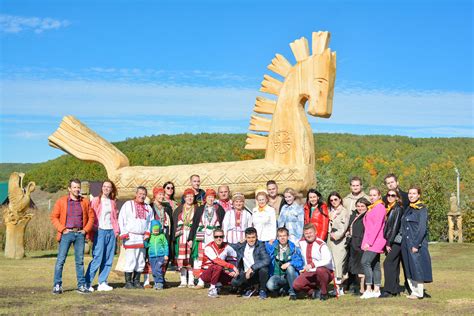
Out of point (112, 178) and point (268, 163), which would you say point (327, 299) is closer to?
point (268, 163)

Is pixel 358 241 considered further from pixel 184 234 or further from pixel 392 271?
pixel 184 234

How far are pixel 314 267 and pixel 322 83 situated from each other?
103 inches

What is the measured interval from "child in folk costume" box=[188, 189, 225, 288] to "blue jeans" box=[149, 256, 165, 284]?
40cm

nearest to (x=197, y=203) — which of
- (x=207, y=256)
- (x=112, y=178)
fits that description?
(x=207, y=256)

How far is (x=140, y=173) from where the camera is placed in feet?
28.0

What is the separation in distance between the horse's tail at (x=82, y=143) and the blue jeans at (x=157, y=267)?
5.80ft

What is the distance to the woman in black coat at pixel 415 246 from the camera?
6.75 m

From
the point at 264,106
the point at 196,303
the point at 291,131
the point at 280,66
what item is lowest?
the point at 196,303

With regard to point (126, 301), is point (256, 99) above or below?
above

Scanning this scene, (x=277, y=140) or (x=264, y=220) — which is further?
(x=277, y=140)

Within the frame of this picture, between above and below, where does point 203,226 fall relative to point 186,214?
below

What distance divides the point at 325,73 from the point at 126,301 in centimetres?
390

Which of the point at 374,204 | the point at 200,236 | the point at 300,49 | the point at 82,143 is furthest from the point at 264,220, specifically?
the point at 82,143

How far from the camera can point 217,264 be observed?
7.07 metres
